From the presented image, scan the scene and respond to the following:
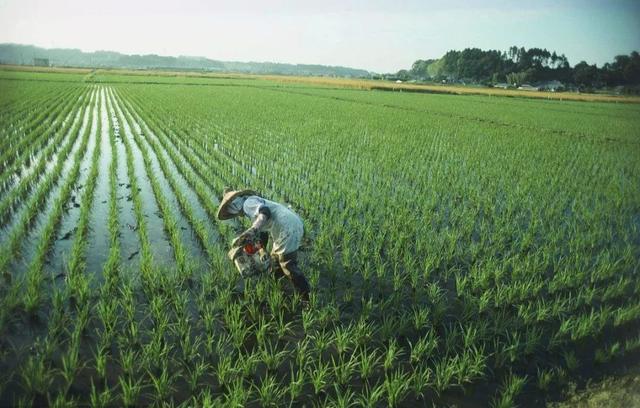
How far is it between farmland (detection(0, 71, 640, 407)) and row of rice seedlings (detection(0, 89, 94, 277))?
0.10 ft

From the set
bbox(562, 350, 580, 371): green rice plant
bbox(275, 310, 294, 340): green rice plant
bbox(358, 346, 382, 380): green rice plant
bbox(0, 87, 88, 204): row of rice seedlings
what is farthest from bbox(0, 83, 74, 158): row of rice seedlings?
bbox(562, 350, 580, 371): green rice plant

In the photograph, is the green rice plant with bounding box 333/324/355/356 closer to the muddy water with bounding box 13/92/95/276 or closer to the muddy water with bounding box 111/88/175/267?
the muddy water with bounding box 111/88/175/267

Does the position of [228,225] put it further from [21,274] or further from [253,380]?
[253,380]

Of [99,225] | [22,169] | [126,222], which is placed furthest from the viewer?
[22,169]

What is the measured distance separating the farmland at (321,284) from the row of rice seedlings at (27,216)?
32 mm

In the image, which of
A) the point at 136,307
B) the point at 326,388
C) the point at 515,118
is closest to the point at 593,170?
the point at 326,388

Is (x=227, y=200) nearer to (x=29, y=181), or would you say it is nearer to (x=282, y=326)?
(x=282, y=326)

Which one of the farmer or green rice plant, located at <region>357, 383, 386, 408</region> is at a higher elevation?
the farmer

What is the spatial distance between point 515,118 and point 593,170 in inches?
443

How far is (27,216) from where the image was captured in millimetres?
4648

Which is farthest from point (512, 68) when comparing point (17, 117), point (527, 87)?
point (17, 117)

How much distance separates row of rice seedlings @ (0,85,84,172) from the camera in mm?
7223

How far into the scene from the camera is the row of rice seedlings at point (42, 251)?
9.92ft

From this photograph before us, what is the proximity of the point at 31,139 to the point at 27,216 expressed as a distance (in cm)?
570
